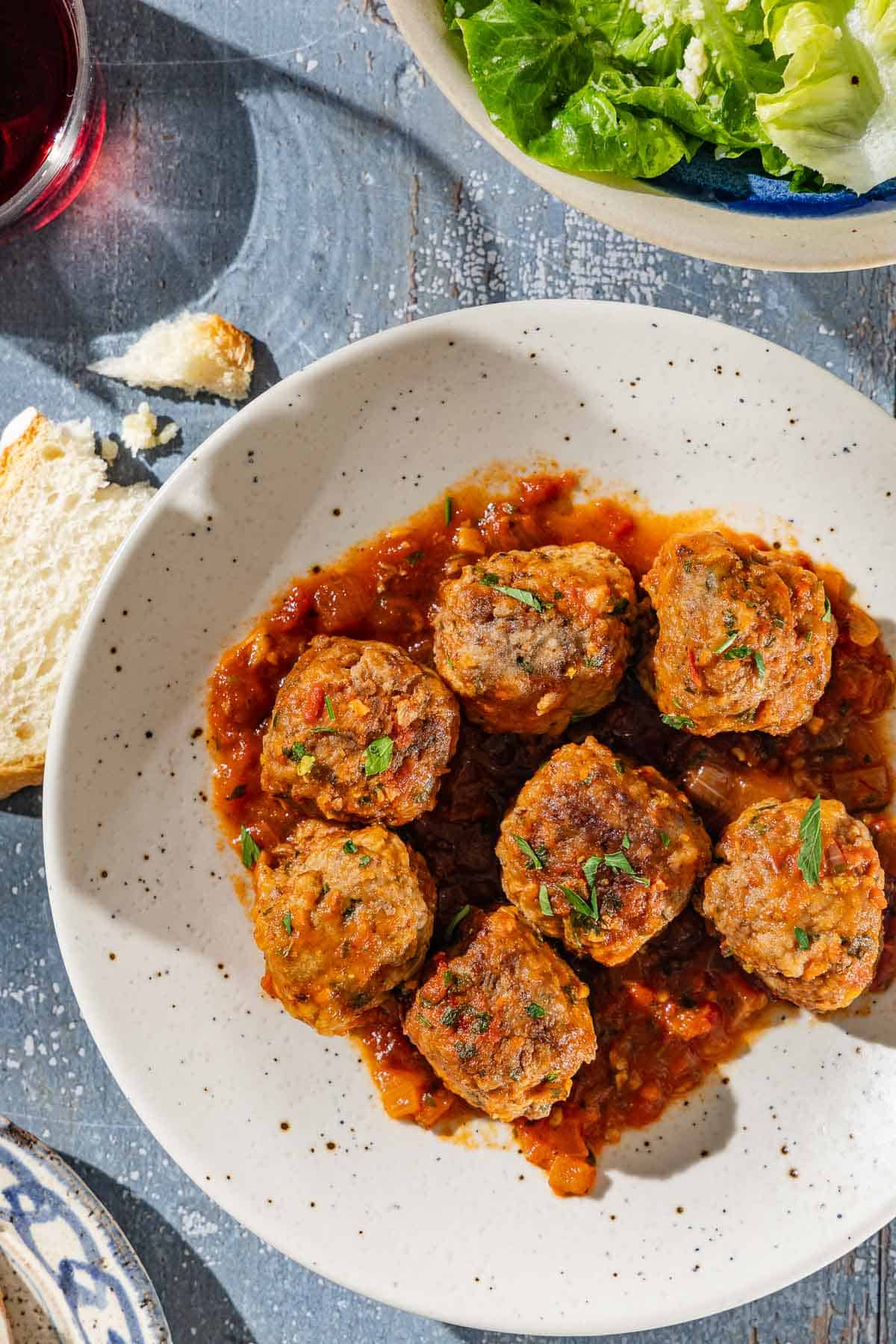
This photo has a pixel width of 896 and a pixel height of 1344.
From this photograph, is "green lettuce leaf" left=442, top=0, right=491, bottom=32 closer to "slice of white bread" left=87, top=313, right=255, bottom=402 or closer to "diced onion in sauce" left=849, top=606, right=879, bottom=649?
"slice of white bread" left=87, top=313, right=255, bottom=402

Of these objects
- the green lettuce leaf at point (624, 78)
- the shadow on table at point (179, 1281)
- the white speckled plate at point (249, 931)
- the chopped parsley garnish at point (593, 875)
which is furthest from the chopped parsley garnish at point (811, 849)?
the shadow on table at point (179, 1281)

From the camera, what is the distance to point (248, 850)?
12.4 feet

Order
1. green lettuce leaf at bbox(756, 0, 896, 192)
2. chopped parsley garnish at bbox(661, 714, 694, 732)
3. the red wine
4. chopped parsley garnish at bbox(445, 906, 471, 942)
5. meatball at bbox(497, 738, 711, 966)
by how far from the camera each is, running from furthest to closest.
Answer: the red wine, chopped parsley garnish at bbox(445, 906, 471, 942), chopped parsley garnish at bbox(661, 714, 694, 732), meatball at bbox(497, 738, 711, 966), green lettuce leaf at bbox(756, 0, 896, 192)

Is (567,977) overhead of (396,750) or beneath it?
beneath

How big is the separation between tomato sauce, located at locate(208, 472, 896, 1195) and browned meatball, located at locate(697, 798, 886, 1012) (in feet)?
1.05

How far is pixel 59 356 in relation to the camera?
165 inches

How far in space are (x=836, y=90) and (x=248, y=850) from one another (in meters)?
2.66

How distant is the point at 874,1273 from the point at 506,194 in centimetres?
391

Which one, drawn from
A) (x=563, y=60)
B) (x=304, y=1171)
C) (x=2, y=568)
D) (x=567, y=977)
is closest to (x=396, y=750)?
(x=567, y=977)

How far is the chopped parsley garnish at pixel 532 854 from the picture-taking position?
3395 millimetres

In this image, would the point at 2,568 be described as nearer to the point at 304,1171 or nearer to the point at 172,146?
the point at 172,146

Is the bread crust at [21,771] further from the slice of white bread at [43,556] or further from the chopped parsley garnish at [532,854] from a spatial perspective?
the chopped parsley garnish at [532,854]

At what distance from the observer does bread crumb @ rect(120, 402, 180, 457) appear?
4141mm

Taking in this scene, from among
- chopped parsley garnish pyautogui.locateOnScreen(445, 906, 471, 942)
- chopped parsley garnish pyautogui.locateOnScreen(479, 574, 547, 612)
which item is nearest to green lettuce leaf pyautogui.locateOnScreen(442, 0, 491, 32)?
chopped parsley garnish pyautogui.locateOnScreen(479, 574, 547, 612)
